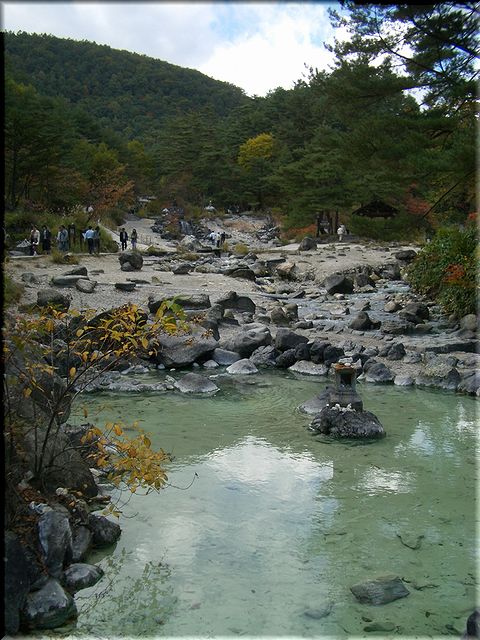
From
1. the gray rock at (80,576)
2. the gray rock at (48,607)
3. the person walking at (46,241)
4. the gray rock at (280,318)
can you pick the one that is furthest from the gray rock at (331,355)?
the person walking at (46,241)

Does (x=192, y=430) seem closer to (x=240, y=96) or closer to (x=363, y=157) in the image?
(x=363, y=157)

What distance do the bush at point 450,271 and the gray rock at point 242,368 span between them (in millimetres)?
6172

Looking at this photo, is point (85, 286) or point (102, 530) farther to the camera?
point (85, 286)

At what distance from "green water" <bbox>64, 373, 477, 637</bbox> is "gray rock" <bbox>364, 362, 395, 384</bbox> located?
1.94 metres

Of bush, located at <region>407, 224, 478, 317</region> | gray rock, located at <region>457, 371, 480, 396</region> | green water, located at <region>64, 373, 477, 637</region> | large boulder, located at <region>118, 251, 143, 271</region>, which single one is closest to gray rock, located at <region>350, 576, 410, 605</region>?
green water, located at <region>64, 373, 477, 637</region>

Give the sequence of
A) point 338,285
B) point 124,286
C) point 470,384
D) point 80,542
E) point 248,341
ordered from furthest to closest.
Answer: point 338,285, point 124,286, point 248,341, point 470,384, point 80,542

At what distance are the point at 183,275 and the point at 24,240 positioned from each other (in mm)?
7535

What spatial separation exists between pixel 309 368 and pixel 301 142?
39991mm

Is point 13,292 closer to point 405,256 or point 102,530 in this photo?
point 102,530

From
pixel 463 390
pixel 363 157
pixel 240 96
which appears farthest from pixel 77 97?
pixel 463 390

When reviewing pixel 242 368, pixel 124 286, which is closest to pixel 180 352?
pixel 242 368

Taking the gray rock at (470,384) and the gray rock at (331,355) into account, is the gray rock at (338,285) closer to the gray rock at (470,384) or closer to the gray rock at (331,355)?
the gray rock at (331,355)

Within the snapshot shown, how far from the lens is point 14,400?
5027 mm

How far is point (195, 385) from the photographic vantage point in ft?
33.9
